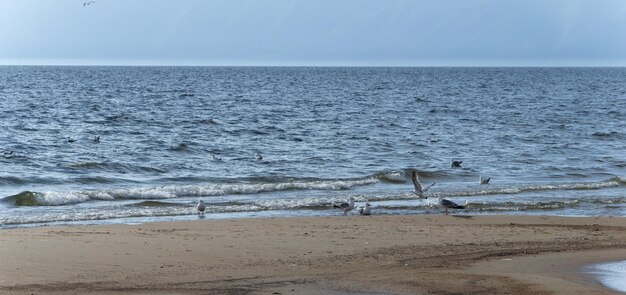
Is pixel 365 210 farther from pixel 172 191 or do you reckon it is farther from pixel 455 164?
pixel 455 164

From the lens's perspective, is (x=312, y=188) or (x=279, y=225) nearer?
(x=279, y=225)

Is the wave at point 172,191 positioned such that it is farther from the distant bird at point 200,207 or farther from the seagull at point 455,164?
the seagull at point 455,164

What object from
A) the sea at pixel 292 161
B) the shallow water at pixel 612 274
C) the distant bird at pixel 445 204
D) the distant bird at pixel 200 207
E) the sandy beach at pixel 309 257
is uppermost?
the shallow water at pixel 612 274

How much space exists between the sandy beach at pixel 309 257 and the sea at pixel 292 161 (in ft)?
7.42

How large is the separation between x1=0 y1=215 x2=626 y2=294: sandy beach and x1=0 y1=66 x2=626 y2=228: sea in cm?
226

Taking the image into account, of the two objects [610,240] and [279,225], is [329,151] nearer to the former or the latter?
[279,225]

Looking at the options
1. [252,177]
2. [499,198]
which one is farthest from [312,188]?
[499,198]

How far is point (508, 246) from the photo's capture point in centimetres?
1201

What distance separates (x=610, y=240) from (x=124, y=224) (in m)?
7.01

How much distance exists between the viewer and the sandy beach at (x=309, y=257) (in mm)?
9234

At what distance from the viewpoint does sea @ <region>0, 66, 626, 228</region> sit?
1700 cm

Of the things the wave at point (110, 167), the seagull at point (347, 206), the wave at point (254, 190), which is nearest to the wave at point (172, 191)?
the wave at point (254, 190)

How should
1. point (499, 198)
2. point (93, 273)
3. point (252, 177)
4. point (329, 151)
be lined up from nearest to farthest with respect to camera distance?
point (93, 273)
point (499, 198)
point (252, 177)
point (329, 151)

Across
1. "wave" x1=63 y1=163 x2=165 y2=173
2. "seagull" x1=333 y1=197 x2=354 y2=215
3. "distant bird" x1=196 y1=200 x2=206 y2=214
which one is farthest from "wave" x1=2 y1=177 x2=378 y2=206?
"seagull" x1=333 y1=197 x2=354 y2=215
